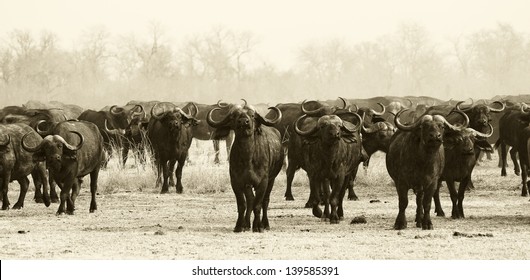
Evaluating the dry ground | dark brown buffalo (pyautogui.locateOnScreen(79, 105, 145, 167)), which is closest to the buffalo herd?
the dry ground

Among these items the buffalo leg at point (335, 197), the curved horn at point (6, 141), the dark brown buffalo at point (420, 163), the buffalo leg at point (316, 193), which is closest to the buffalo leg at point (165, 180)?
the curved horn at point (6, 141)

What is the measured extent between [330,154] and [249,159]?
1491 millimetres

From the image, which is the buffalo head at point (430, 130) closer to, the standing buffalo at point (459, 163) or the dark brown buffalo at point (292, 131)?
the standing buffalo at point (459, 163)

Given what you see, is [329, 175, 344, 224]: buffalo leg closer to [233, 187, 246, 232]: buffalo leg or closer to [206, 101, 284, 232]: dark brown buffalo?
[206, 101, 284, 232]: dark brown buffalo

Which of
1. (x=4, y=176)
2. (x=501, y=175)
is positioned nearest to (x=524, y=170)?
(x=501, y=175)

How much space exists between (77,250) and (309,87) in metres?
64.3

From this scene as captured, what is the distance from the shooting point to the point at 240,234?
42.1ft

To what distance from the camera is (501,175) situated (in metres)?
22.8

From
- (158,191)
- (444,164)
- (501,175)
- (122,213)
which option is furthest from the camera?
(501,175)

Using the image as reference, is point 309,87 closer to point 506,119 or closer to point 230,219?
point 506,119

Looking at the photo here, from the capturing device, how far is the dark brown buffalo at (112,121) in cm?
2459

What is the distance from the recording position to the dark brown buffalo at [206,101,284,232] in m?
12.8

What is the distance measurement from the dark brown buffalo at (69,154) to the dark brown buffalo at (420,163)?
182 inches

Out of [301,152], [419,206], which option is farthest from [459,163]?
[301,152]
